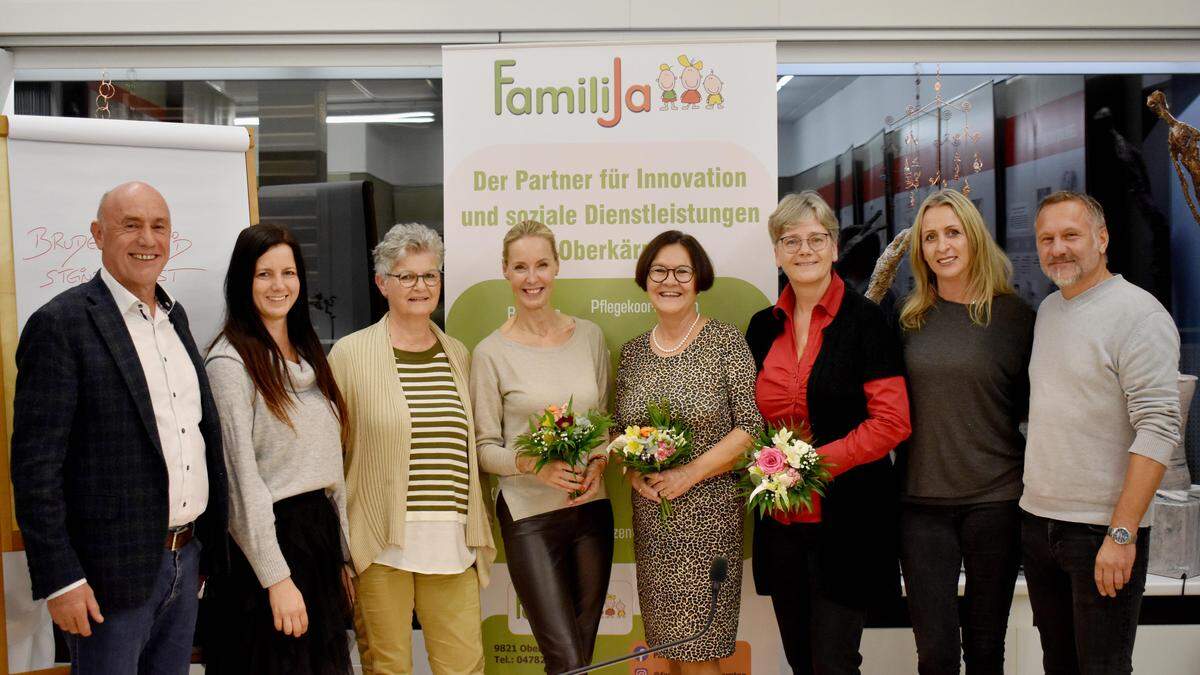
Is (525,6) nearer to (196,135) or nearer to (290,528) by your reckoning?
(196,135)

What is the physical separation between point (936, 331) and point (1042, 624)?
100 cm

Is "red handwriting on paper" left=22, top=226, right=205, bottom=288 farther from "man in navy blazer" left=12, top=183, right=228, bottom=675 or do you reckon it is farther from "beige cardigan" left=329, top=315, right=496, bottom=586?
"beige cardigan" left=329, top=315, right=496, bottom=586

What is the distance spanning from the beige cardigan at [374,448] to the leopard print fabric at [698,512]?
0.63 metres

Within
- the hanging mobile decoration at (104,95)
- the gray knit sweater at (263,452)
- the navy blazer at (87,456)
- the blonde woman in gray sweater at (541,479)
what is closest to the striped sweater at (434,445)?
the blonde woman in gray sweater at (541,479)

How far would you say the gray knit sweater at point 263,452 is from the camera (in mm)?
2291

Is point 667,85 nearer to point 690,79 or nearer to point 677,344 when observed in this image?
point 690,79

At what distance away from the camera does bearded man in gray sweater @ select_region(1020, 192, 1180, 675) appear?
2.41 m

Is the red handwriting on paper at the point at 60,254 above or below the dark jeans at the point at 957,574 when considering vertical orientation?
above

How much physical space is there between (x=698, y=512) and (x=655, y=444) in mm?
328

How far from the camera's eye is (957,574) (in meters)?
2.70

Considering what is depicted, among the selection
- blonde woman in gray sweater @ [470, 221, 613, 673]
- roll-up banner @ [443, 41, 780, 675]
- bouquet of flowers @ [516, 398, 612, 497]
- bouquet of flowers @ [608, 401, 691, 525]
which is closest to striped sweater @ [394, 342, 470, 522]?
blonde woman in gray sweater @ [470, 221, 613, 673]

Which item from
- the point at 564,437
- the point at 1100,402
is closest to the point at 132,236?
the point at 564,437

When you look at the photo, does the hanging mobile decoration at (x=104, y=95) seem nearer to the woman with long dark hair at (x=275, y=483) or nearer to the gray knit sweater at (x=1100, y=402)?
the woman with long dark hair at (x=275, y=483)

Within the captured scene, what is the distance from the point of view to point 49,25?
366cm
